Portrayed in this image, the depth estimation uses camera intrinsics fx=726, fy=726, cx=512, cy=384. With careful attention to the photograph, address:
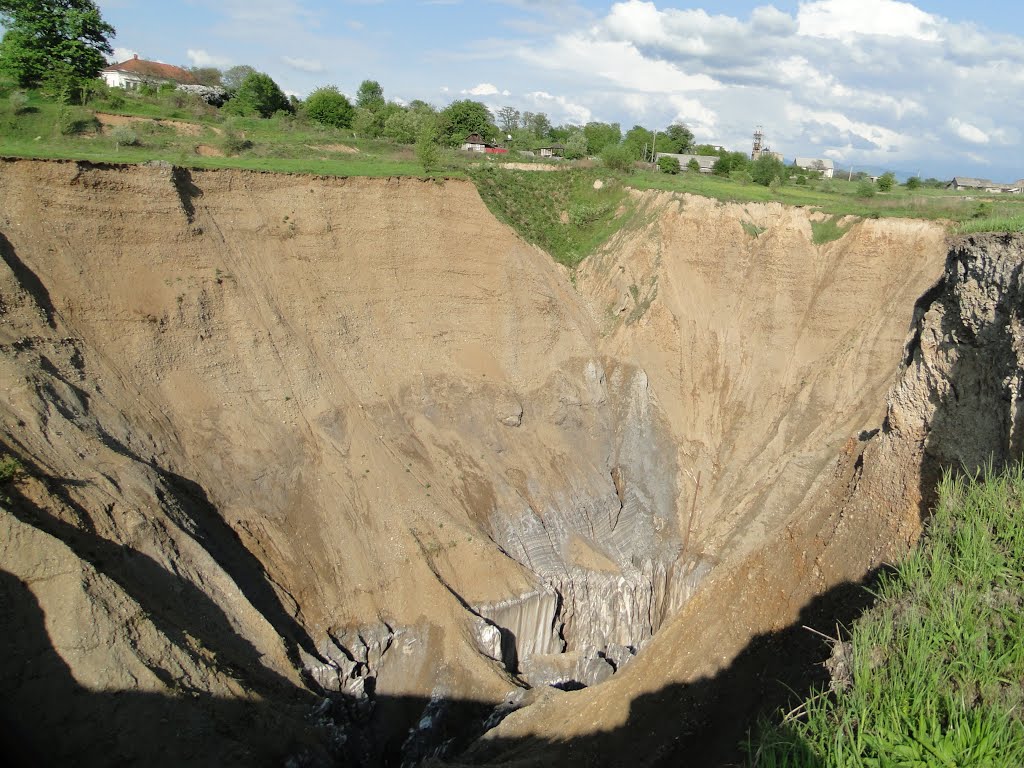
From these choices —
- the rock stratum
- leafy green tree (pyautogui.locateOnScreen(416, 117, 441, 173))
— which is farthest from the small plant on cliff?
leafy green tree (pyautogui.locateOnScreen(416, 117, 441, 173))

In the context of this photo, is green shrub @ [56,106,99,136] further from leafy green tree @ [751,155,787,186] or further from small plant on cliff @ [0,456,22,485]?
leafy green tree @ [751,155,787,186]

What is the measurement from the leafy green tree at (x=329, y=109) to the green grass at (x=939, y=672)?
36.5 m

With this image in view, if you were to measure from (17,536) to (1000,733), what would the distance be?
13.4m

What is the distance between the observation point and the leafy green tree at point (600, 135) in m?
50.0

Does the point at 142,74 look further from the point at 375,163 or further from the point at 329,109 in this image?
the point at 375,163

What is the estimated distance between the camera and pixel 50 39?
94.7 feet

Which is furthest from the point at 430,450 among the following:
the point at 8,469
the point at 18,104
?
the point at 18,104

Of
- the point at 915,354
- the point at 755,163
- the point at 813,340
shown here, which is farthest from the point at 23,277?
the point at 755,163

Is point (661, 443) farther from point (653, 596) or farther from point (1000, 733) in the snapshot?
point (1000, 733)

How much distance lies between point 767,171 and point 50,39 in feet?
103

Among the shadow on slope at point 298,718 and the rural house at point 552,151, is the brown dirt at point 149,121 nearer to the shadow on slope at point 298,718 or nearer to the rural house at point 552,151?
the shadow on slope at point 298,718

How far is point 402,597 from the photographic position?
18.2 metres

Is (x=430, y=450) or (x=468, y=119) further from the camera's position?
(x=468, y=119)

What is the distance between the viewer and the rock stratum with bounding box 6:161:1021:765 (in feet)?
42.2
